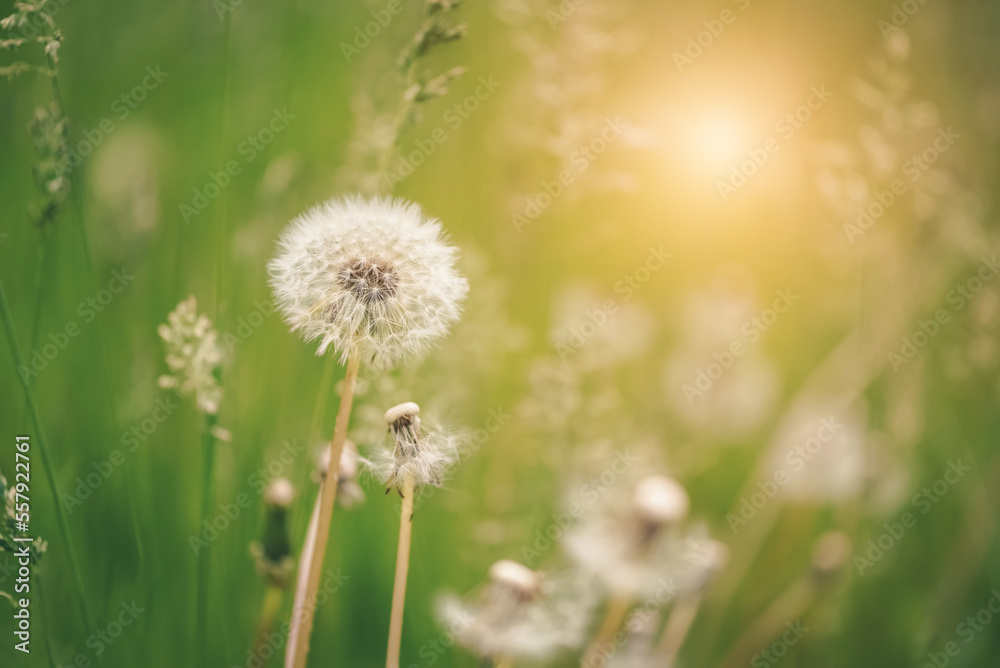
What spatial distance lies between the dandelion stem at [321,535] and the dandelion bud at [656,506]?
55 cm

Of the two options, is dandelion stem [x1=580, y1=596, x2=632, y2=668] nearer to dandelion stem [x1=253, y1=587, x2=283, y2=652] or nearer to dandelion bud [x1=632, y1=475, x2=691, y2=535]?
dandelion bud [x1=632, y1=475, x2=691, y2=535]

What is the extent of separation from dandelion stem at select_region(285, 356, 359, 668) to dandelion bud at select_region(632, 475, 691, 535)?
548 millimetres

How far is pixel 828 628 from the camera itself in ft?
4.68

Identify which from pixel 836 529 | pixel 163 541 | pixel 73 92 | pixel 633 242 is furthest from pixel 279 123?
pixel 836 529

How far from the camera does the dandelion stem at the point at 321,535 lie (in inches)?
28.5

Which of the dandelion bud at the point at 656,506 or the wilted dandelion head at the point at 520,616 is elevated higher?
the dandelion bud at the point at 656,506

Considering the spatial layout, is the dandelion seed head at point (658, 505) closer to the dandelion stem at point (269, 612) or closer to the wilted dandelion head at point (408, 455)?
the wilted dandelion head at point (408, 455)

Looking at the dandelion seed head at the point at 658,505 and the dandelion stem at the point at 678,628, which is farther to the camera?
the dandelion stem at the point at 678,628

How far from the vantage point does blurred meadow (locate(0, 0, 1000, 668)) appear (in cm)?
123

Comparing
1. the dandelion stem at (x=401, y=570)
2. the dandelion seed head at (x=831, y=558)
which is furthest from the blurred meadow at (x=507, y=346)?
the dandelion stem at (x=401, y=570)

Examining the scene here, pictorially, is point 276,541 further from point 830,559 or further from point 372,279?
point 830,559

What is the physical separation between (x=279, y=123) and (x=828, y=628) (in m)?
1.85

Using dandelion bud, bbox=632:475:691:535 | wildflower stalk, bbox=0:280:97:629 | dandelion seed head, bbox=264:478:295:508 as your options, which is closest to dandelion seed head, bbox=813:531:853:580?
dandelion bud, bbox=632:475:691:535

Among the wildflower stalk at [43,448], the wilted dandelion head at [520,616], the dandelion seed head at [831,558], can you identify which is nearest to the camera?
the wildflower stalk at [43,448]
